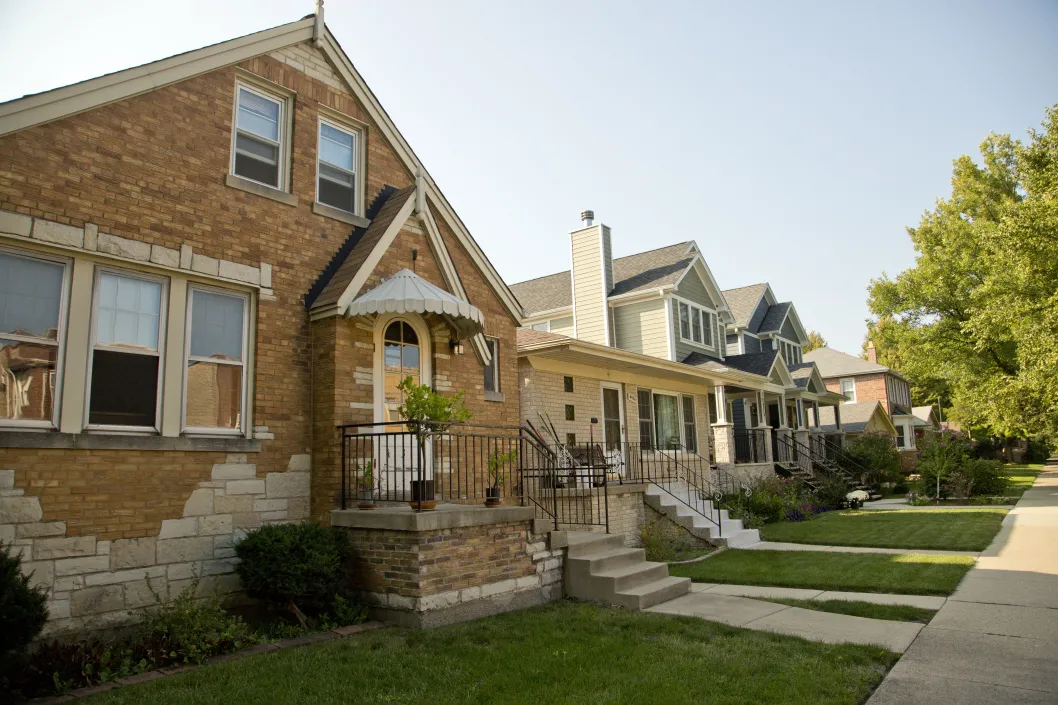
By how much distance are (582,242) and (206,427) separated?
17.5 meters

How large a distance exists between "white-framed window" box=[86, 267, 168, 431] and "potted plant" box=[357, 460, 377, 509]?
230cm

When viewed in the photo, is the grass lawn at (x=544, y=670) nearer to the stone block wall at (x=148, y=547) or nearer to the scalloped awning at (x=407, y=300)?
the stone block wall at (x=148, y=547)

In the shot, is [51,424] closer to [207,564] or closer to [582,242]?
[207,564]

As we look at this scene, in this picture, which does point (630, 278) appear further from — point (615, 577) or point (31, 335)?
point (31, 335)

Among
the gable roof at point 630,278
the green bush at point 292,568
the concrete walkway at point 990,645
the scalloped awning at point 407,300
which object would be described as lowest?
the concrete walkway at point 990,645

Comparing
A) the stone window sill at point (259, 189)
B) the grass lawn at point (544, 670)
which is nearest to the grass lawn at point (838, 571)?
the grass lawn at point (544, 670)

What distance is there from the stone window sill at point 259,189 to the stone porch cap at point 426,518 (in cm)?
402

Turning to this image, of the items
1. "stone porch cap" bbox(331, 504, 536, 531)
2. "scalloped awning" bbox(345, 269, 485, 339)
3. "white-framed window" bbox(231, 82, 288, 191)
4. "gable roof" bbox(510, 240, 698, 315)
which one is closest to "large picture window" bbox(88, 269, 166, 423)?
"white-framed window" bbox(231, 82, 288, 191)

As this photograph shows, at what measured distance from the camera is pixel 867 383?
42.3 meters

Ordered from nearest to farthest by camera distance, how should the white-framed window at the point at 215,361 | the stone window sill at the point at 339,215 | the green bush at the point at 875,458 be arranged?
the white-framed window at the point at 215,361, the stone window sill at the point at 339,215, the green bush at the point at 875,458

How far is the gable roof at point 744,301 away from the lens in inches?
1153

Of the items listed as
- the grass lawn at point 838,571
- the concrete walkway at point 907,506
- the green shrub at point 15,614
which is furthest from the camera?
the concrete walkway at point 907,506

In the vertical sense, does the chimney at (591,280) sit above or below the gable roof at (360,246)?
above

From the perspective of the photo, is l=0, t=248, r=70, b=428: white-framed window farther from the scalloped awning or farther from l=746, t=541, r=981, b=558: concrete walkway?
l=746, t=541, r=981, b=558: concrete walkway
